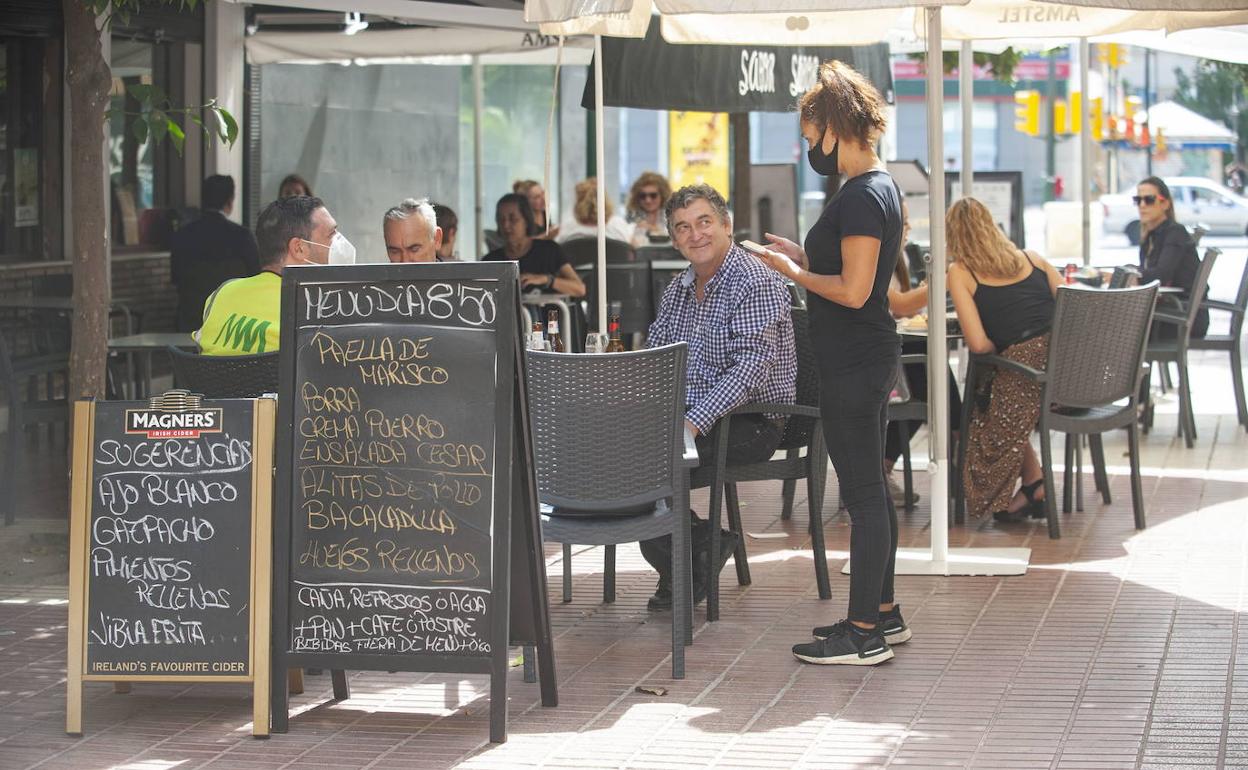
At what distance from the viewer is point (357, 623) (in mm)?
4766

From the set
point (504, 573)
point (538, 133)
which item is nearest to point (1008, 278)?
point (504, 573)

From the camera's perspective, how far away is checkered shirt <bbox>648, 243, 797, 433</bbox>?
19.8 ft

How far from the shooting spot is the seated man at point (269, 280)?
5.52 metres

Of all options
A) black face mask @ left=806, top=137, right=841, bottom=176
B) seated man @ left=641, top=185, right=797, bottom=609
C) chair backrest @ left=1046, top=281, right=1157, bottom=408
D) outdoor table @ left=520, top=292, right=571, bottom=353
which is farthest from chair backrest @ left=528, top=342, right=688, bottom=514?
outdoor table @ left=520, top=292, right=571, bottom=353

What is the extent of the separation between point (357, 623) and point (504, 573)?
0.44 metres

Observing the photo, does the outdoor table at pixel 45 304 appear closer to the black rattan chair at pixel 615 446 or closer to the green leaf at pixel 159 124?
the green leaf at pixel 159 124

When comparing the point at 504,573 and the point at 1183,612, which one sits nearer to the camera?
the point at 504,573

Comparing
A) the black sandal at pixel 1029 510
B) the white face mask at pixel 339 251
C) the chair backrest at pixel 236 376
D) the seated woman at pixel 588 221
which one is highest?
the seated woman at pixel 588 221

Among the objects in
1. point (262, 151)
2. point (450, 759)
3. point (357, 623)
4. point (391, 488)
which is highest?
point (262, 151)

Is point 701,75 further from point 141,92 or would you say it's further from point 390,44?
point 141,92

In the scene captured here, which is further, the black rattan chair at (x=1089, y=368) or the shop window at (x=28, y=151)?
the shop window at (x=28, y=151)

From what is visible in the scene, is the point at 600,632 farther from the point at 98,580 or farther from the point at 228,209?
the point at 228,209

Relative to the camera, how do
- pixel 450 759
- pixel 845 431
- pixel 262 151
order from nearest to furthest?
1. pixel 450 759
2. pixel 845 431
3. pixel 262 151

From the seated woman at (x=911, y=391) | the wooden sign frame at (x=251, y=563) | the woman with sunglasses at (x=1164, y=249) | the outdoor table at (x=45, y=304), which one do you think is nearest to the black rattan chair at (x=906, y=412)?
the seated woman at (x=911, y=391)
